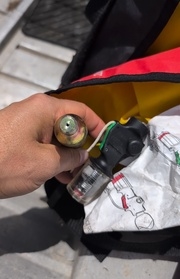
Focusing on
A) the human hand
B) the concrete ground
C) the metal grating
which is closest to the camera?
the human hand

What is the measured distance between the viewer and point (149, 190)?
0.69 m

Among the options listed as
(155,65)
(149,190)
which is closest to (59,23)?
(155,65)

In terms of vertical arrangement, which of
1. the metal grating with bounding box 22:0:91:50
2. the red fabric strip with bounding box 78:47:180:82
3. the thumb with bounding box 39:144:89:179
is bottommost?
the metal grating with bounding box 22:0:91:50

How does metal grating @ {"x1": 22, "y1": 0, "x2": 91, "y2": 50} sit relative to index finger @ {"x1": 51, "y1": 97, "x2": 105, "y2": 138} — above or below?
below

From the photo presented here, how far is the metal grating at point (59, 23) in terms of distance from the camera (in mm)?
1194

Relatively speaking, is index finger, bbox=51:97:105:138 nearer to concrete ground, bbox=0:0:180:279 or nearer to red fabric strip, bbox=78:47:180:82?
red fabric strip, bbox=78:47:180:82

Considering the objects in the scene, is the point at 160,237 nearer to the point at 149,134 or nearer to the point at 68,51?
the point at 149,134

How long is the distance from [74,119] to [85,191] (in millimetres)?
174

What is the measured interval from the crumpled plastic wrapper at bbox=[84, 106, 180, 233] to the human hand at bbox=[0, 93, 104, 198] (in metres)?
0.09

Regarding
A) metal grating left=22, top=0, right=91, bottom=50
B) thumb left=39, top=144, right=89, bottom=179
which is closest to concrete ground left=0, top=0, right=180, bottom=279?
thumb left=39, top=144, right=89, bottom=179

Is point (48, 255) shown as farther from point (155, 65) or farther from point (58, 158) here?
point (155, 65)

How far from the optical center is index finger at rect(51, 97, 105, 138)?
67 cm

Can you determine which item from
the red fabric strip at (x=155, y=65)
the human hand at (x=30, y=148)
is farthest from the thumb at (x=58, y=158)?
the red fabric strip at (x=155, y=65)

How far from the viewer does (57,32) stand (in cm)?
122
